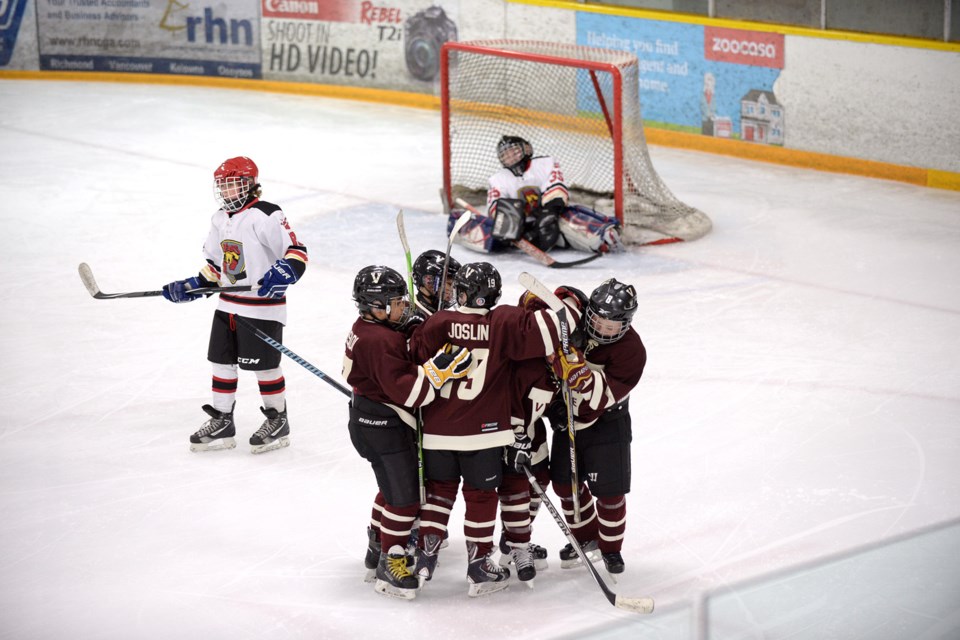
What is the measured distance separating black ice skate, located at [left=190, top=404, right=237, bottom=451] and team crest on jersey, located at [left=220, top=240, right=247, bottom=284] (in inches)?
19.1

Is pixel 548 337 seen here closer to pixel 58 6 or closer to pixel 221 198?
pixel 221 198

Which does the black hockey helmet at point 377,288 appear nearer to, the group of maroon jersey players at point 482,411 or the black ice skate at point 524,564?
the group of maroon jersey players at point 482,411

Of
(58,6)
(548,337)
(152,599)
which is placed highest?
(58,6)

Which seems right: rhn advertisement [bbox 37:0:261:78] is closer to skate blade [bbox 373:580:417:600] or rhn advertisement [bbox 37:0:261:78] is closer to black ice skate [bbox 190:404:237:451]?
black ice skate [bbox 190:404:237:451]

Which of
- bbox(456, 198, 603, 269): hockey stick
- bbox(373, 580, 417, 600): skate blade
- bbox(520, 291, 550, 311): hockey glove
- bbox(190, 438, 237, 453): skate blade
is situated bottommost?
bbox(373, 580, 417, 600): skate blade

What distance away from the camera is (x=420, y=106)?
36.2 ft

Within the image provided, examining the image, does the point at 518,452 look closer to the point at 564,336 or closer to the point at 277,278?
the point at 564,336

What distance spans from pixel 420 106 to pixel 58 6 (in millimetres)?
Answer: 3625

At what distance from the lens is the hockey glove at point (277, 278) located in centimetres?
441

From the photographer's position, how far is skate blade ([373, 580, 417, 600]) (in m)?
3.54

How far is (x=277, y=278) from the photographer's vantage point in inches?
174

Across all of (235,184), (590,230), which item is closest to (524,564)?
(235,184)

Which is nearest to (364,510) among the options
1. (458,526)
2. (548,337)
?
(458,526)

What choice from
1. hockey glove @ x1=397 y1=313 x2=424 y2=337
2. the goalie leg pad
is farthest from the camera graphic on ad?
hockey glove @ x1=397 y1=313 x2=424 y2=337
